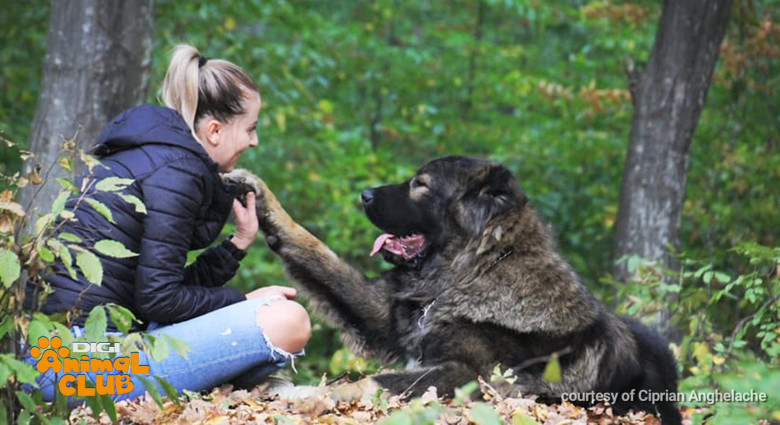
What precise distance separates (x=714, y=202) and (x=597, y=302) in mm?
6063

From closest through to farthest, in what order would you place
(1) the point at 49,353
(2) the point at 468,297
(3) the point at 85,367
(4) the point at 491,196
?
(1) the point at 49,353 < (3) the point at 85,367 < (2) the point at 468,297 < (4) the point at 491,196

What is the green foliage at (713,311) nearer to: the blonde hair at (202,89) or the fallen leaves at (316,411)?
the fallen leaves at (316,411)

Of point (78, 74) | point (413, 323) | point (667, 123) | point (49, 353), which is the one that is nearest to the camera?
point (49, 353)

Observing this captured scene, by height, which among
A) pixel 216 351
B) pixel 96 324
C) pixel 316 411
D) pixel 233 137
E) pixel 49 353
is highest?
pixel 233 137

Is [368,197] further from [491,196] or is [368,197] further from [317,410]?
[317,410]

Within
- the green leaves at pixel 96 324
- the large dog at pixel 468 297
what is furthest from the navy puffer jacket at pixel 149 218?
the large dog at pixel 468 297

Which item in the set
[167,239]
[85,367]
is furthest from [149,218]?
[85,367]

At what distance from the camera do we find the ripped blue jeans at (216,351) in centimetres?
383

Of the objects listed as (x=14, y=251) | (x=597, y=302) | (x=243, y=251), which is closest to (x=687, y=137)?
(x=597, y=302)

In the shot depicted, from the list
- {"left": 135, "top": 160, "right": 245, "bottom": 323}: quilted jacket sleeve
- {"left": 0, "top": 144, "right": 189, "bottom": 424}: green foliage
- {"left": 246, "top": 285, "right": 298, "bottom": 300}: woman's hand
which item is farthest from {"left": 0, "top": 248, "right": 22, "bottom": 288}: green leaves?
{"left": 246, "top": 285, "right": 298, "bottom": 300}: woman's hand

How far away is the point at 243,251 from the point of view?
443cm

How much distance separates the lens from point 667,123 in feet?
22.4

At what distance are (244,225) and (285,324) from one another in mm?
657

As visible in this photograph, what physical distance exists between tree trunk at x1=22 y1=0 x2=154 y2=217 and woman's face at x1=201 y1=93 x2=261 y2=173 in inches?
60.0
